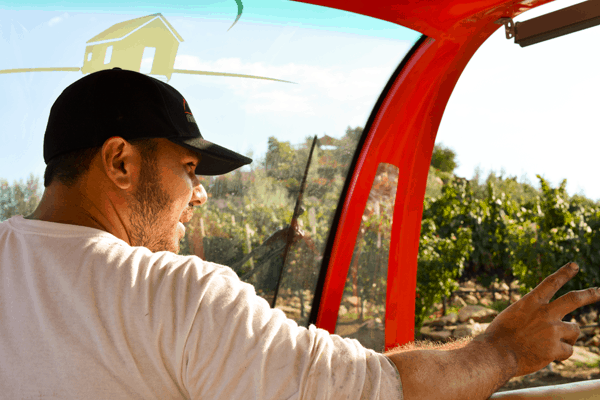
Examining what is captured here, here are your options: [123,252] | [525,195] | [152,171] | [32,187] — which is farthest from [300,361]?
[525,195]

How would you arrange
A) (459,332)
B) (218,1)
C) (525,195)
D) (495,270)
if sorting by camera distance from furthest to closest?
(525,195)
(495,270)
(459,332)
(218,1)

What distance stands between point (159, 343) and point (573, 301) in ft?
2.60

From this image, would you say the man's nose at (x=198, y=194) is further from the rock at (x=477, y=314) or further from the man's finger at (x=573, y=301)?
the rock at (x=477, y=314)

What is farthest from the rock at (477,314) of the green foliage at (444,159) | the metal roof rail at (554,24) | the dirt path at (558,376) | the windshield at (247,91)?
the metal roof rail at (554,24)

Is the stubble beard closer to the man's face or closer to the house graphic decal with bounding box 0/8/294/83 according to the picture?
the man's face

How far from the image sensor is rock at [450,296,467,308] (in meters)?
7.99

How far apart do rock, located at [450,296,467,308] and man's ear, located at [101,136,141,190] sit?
26.0 ft

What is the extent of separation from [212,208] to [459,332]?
5638 millimetres

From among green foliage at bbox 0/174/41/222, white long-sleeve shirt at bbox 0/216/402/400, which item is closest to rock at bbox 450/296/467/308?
green foliage at bbox 0/174/41/222

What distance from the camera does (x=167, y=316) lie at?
742 mm

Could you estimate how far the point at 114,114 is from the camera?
1.03m

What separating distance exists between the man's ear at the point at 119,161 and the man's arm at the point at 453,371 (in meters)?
0.71

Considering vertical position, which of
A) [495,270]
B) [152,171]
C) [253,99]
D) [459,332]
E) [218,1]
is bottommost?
[459,332]

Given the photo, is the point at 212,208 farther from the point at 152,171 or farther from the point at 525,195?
the point at 525,195
